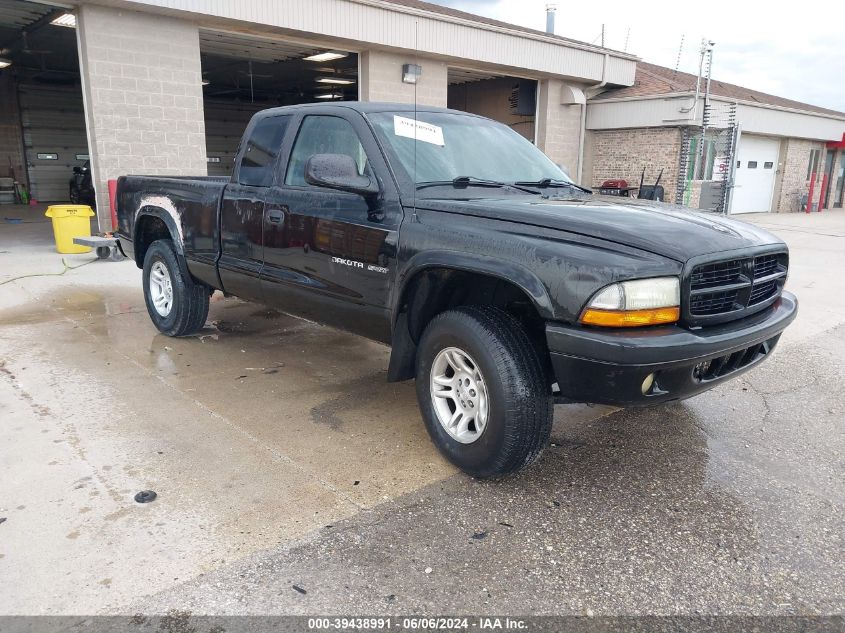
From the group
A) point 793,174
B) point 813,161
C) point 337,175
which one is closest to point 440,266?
point 337,175

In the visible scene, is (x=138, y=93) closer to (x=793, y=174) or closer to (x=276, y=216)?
(x=276, y=216)

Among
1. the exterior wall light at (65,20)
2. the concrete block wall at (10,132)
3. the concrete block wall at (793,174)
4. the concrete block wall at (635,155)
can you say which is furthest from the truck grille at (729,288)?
the concrete block wall at (10,132)

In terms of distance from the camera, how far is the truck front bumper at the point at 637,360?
2.82m

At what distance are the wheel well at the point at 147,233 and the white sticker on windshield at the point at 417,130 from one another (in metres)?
2.88

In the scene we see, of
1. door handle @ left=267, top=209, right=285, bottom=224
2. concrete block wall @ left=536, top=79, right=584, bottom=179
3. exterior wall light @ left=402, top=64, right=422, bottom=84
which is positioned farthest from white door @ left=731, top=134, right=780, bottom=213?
door handle @ left=267, top=209, right=285, bottom=224

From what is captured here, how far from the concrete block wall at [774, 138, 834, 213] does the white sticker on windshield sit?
2499 centimetres

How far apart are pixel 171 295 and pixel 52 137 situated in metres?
22.4

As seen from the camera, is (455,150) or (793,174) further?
(793,174)

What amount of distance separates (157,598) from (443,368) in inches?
68.3

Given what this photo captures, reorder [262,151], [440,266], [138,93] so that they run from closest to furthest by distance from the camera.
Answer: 1. [440,266]
2. [262,151]
3. [138,93]

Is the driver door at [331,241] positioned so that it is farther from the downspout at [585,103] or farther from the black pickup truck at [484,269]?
the downspout at [585,103]

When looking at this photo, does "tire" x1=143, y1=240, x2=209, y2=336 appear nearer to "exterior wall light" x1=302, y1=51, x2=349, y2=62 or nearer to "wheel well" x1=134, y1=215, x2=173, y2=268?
"wheel well" x1=134, y1=215, x2=173, y2=268

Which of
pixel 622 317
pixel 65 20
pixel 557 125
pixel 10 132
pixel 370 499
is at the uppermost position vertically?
pixel 65 20

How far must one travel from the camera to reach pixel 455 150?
166 inches
